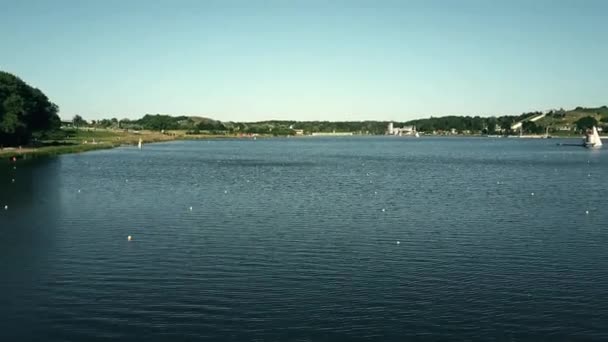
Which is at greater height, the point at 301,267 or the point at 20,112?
the point at 20,112

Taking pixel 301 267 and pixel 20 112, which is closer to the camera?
pixel 301 267

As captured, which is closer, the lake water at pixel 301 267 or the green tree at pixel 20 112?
the lake water at pixel 301 267

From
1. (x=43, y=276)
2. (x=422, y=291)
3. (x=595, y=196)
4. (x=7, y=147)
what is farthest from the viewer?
(x=7, y=147)

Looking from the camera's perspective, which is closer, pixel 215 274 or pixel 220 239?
pixel 215 274

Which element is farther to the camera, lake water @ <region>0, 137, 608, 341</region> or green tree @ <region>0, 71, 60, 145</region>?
green tree @ <region>0, 71, 60, 145</region>

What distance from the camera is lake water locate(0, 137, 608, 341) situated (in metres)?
23.4

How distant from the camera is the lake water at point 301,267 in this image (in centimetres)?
2342

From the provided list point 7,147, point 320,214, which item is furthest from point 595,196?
point 7,147

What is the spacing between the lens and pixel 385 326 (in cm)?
2336

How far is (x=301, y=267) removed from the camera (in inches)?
1268

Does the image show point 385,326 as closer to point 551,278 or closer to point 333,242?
point 551,278

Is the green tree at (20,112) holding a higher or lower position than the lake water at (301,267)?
higher

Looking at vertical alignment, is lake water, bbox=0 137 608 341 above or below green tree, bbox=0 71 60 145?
below

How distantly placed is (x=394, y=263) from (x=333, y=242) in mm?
6446
